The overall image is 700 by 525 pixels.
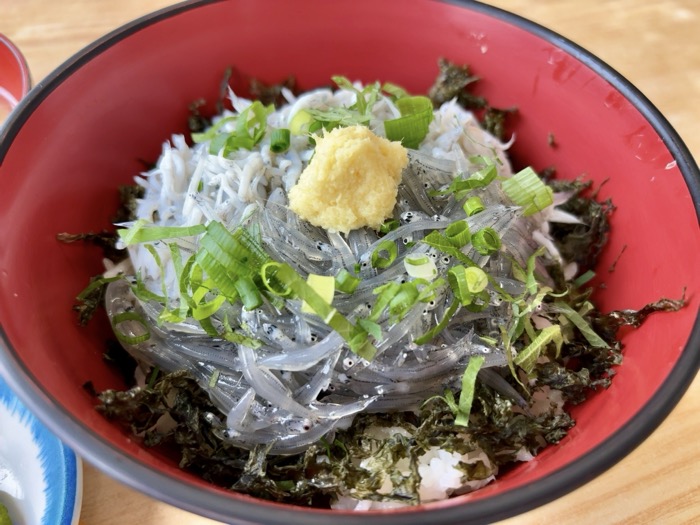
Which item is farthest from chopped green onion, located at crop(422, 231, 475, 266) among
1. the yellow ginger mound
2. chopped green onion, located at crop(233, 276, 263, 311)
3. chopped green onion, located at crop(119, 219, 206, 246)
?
chopped green onion, located at crop(119, 219, 206, 246)

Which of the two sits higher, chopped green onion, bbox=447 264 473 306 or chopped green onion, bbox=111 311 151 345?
chopped green onion, bbox=447 264 473 306

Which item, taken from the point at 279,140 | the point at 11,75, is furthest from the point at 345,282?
the point at 11,75

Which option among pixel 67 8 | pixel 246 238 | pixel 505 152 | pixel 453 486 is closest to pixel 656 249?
pixel 505 152

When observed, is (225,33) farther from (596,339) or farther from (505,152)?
(596,339)

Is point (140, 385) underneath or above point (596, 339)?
underneath

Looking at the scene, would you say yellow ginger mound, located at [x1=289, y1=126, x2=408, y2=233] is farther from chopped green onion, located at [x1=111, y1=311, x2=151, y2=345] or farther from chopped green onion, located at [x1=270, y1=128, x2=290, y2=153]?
chopped green onion, located at [x1=111, y1=311, x2=151, y2=345]

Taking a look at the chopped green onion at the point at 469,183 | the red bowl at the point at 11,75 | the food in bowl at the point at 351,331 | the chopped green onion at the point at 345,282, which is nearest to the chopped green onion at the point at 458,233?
the food in bowl at the point at 351,331
